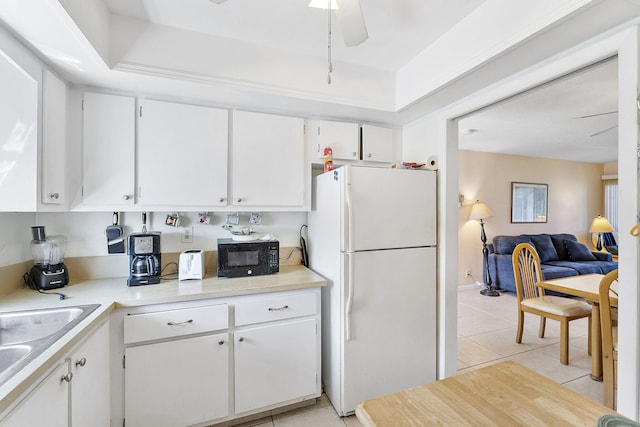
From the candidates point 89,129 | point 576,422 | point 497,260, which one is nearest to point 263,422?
point 576,422

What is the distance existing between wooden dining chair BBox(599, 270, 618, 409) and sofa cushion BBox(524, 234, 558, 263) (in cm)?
330

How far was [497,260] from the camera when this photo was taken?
4.77 m

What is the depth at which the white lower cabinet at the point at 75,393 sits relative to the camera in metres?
0.98

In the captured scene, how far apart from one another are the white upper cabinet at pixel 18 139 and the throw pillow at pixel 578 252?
277 inches

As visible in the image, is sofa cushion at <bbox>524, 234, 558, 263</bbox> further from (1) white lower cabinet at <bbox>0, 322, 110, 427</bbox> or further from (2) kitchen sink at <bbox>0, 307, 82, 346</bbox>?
(2) kitchen sink at <bbox>0, 307, 82, 346</bbox>

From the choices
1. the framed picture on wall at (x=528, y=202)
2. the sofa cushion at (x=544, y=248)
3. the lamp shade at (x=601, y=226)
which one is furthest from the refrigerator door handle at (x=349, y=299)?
the lamp shade at (x=601, y=226)

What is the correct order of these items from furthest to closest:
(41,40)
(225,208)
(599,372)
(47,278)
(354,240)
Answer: (599,372), (225,208), (354,240), (47,278), (41,40)

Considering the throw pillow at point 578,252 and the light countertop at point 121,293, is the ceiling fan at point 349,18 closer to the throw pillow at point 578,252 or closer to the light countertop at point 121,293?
the light countertop at point 121,293

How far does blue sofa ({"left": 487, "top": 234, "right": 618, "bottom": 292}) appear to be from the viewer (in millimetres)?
4586

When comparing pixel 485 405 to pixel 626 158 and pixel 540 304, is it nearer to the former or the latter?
pixel 626 158

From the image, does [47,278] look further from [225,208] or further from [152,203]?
[225,208]

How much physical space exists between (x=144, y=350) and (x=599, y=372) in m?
3.41

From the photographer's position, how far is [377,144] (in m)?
2.48

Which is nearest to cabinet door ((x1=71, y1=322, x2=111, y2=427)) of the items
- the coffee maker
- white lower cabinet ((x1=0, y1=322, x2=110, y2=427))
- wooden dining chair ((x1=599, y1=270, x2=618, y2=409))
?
white lower cabinet ((x1=0, y1=322, x2=110, y2=427))
